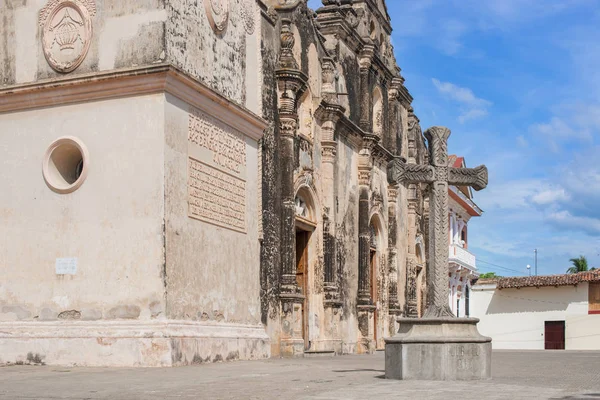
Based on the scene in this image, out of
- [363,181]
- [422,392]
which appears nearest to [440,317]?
[422,392]

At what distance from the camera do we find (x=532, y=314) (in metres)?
41.6

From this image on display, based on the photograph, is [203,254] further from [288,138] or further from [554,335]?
[554,335]

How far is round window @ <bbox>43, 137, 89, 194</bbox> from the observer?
1382cm

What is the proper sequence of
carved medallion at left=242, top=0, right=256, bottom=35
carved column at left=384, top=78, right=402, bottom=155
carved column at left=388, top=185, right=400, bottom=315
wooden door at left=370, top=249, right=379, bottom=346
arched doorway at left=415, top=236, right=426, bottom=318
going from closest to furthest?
carved medallion at left=242, top=0, right=256, bottom=35, wooden door at left=370, top=249, right=379, bottom=346, carved column at left=388, top=185, right=400, bottom=315, carved column at left=384, top=78, right=402, bottom=155, arched doorway at left=415, top=236, right=426, bottom=318

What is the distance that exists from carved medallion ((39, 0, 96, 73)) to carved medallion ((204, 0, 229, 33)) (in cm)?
194

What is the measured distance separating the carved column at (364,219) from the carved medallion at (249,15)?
7968mm

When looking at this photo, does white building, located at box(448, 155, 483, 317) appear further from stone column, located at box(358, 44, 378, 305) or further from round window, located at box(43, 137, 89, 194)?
round window, located at box(43, 137, 89, 194)

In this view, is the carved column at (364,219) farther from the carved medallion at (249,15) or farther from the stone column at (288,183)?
the carved medallion at (249,15)

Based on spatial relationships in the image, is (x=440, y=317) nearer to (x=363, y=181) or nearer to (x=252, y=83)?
(x=252, y=83)

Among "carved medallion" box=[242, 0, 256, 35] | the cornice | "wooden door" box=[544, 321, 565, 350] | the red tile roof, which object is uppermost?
"carved medallion" box=[242, 0, 256, 35]

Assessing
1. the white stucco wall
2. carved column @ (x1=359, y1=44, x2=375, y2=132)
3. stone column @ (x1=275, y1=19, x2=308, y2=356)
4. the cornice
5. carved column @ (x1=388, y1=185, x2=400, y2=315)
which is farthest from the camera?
the white stucco wall

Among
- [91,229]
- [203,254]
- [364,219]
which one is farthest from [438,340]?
[364,219]

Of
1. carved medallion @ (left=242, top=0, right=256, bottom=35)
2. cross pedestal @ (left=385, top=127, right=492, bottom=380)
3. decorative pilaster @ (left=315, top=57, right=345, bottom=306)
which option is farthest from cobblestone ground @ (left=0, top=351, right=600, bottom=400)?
decorative pilaster @ (left=315, top=57, right=345, bottom=306)

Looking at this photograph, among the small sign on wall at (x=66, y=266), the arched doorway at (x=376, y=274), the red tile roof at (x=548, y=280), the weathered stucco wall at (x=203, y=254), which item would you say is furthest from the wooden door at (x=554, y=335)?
the small sign on wall at (x=66, y=266)
